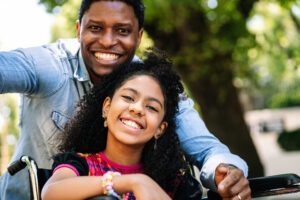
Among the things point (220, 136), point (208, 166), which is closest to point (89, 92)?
point (208, 166)

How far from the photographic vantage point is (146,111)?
2.43 m

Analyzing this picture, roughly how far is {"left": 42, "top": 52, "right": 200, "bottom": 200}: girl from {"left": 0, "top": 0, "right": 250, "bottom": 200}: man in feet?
0.30

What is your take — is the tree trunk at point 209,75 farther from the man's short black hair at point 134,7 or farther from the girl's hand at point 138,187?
the girl's hand at point 138,187

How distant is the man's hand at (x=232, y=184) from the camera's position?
2168 millimetres

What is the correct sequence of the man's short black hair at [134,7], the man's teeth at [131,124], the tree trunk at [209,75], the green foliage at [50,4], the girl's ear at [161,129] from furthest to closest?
the tree trunk at [209,75]
the green foliage at [50,4]
the man's short black hair at [134,7]
the girl's ear at [161,129]
the man's teeth at [131,124]

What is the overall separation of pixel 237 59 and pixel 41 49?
697 centimetres

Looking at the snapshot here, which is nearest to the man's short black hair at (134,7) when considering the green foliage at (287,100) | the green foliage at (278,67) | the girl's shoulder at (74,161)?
the girl's shoulder at (74,161)

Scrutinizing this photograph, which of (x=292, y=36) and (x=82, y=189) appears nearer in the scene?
(x=82, y=189)

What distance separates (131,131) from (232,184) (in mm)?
513

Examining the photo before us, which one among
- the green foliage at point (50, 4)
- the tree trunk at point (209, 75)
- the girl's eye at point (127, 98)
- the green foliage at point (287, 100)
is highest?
the green foliage at point (50, 4)

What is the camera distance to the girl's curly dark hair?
8.43 ft

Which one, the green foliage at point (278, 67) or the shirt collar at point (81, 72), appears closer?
the shirt collar at point (81, 72)

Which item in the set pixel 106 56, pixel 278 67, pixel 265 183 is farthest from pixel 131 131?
pixel 278 67

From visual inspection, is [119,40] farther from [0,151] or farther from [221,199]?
[0,151]
